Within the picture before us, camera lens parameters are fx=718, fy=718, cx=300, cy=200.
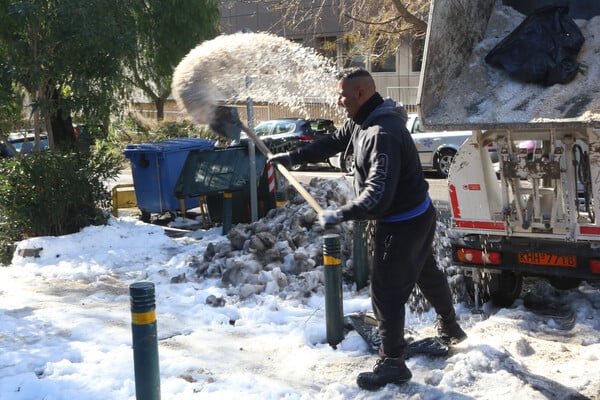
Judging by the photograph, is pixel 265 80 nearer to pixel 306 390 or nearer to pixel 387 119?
pixel 387 119

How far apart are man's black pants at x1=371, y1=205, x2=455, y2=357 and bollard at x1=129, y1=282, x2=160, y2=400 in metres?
1.41

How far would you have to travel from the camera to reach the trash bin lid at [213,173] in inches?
422

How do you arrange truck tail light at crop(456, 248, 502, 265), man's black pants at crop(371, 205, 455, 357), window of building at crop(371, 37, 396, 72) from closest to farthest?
man's black pants at crop(371, 205, 455, 357)
truck tail light at crop(456, 248, 502, 265)
window of building at crop(371, 37, 396, 72)

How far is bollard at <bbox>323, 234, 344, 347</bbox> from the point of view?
210 inches

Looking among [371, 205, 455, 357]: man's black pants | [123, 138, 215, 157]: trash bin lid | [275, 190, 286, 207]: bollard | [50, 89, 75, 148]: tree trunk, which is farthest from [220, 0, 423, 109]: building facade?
[371, 205, 455, 357]: man's black pants

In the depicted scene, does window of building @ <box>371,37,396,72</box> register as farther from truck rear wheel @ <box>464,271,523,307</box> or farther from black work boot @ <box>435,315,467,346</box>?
black work boot @ <box>435,315,467,346</box>

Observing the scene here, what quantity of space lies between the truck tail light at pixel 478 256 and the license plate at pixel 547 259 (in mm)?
203

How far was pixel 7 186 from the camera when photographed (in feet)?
31.1

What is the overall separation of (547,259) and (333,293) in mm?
1707

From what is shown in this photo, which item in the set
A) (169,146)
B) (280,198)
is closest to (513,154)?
(280,198)

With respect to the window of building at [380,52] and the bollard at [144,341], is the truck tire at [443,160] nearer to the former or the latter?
the window of building at [380,52]

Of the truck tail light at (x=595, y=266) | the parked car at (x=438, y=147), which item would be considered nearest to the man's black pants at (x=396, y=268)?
the truck tail light at (x=595, y=266)

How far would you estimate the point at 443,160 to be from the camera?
683 inches

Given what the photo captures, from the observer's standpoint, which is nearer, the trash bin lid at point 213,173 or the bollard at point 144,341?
the bollard at point 144,341
